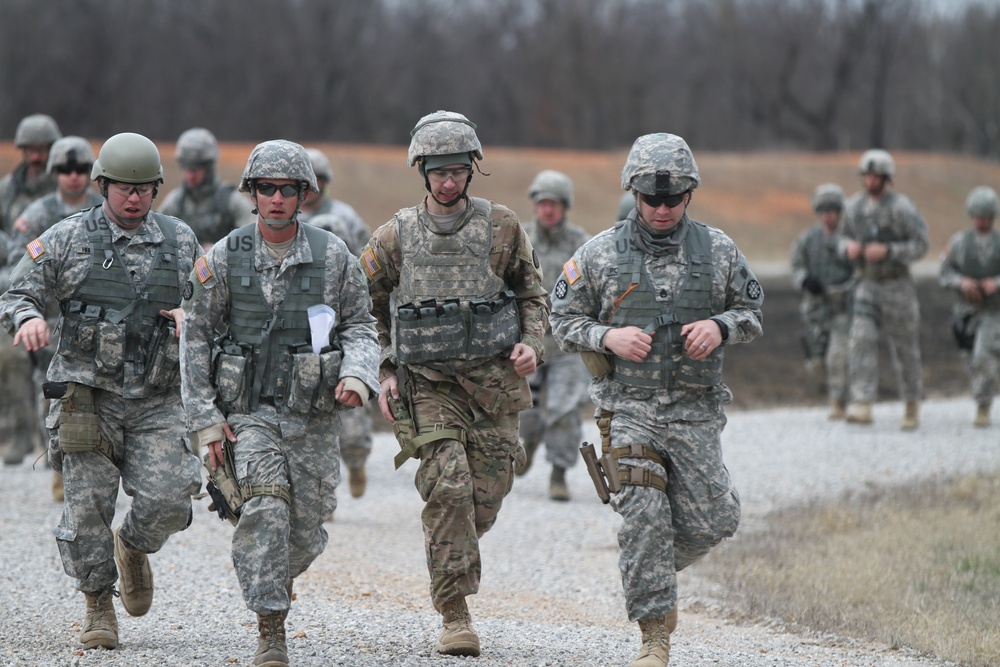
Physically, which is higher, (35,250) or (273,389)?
(35,250)

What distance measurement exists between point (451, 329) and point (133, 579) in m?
1.97

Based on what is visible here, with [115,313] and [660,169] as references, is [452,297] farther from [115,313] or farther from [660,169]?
[115,313]

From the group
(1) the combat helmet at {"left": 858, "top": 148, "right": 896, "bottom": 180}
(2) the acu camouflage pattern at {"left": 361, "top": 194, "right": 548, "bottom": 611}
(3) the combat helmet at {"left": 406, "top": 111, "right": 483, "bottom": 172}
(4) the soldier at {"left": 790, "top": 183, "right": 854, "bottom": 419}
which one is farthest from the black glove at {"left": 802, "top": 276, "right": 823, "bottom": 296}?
(3) the combat helmet at {"left": 406, "top": 111, "right": 483, "bottom": 172}

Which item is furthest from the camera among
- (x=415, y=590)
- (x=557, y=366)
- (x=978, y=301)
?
(x=978, y=301)

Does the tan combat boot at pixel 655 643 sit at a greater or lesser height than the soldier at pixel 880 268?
lesser

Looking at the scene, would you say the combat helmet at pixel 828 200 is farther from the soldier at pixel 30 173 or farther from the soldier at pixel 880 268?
the soldier at pixel 30 173

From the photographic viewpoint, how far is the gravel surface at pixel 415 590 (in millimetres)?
6535

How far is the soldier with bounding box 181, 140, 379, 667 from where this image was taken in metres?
5.93

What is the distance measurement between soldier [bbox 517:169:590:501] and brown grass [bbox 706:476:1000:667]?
173cm

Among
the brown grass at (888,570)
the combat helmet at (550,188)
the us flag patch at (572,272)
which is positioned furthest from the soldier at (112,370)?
the combat helmet at (550,188)

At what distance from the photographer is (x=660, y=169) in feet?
20.6

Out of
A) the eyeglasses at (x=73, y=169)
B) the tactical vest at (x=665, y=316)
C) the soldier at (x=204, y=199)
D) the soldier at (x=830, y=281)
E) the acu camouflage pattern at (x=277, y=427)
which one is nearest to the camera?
the acu camouflage pattern at (x=277, y=427)

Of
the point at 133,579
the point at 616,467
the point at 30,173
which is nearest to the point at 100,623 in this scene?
the point at 133,579

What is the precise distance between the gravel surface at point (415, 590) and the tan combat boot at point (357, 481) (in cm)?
13
